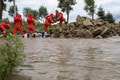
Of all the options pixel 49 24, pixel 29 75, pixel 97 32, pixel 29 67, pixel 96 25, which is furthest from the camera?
pixel 96 25

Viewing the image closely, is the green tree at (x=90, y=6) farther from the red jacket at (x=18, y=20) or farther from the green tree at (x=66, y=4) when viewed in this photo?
the red jacket at (x=18, y=20)

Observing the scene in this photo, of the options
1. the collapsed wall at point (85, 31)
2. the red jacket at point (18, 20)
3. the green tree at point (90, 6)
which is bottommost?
the collapsed wall at point (85, 31)

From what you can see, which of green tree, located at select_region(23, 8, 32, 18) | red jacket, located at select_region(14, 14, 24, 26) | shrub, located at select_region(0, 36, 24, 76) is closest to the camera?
shrub, located at select_region(0, 36, 24, 76)

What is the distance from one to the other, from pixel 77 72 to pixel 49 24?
52.7ft

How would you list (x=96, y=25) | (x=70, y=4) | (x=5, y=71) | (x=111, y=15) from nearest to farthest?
(x=5, y=71) → (x=96, y=25) → (x=111, y=15) → (x=70, y=4)

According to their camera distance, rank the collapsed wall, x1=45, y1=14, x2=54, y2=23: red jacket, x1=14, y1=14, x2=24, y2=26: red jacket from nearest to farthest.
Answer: x1=14, y1=14, x2=24, y2=26: red jacket, the collapsed wall, x1=45, y1=14, x2=54, y2=23: red jacket

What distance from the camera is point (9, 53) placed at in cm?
357

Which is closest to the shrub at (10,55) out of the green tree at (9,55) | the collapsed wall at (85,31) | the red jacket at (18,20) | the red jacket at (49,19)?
the green tree at (9,55)

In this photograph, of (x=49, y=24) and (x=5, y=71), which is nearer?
(x=5, y=71)

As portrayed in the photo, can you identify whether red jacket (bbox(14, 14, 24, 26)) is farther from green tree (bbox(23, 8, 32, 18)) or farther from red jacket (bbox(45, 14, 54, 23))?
green tree (bbox(23, 8, 32, 18))

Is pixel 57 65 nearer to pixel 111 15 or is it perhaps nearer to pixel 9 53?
pixel 9 53

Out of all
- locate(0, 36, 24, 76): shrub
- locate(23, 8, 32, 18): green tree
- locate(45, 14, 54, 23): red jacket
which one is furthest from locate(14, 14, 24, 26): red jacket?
locate(23, 8, 32, 18): green tree

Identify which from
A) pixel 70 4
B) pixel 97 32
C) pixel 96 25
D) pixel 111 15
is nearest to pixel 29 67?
pixel 97 32

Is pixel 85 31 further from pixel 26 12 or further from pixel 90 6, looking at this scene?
pixel 26 12
